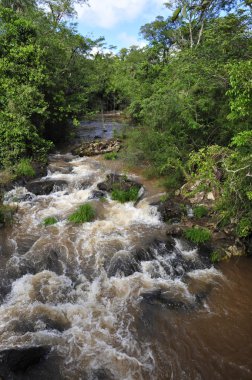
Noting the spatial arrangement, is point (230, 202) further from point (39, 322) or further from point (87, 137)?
point (87, 137)

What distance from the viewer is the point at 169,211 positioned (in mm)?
11594

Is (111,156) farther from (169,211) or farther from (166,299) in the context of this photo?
(166,299)

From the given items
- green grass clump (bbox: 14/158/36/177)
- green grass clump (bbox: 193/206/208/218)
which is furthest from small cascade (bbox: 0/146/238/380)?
green grass clump (bbox: 14/158/36/177)

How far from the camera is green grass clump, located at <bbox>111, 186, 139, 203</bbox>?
504 inches

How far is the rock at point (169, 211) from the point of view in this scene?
11.5m

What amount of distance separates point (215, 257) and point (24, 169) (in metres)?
10.0

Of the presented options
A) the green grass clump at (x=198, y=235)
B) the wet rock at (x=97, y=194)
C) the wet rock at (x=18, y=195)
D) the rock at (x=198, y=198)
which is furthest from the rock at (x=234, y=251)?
the wet rock at (x=18, y=195)

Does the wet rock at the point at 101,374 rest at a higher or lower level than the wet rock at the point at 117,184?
lower

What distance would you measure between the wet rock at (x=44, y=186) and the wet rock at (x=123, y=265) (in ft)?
19.0

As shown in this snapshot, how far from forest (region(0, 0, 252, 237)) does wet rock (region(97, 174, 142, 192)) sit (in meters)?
1.55

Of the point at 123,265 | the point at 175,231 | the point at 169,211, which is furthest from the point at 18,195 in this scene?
the point at 175,231

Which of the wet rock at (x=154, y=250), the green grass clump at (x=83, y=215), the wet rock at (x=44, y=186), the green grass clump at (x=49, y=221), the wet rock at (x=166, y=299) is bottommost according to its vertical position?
the wet rock at (x=166, y=299)

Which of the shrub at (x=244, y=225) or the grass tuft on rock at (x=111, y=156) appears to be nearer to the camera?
the shrub at (x=244, y=225)

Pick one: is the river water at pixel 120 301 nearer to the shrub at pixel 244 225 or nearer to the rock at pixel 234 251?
the rock at pixel 234 251
